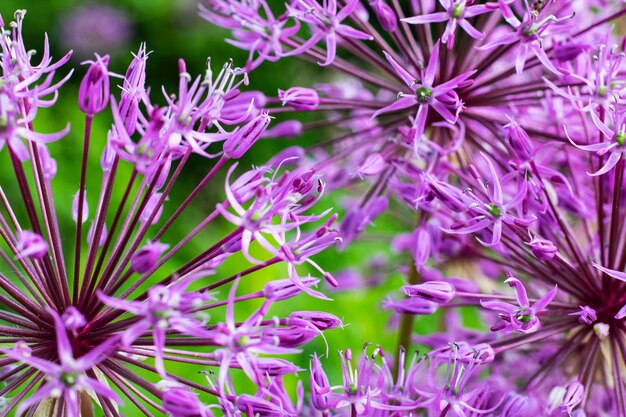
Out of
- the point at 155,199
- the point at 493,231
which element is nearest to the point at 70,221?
the point at 155,199

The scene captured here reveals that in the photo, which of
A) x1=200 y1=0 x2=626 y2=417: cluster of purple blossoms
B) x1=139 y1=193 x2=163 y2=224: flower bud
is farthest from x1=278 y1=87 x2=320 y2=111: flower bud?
x1=139 y1=193 x2=163 y2=224: flower bud

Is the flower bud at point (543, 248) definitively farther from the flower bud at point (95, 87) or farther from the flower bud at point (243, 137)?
the flower bud at point (95, 87)

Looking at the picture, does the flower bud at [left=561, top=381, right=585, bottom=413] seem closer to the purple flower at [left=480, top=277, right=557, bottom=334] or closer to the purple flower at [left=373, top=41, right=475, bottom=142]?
the purple flower at [left=480, top=277, right=557, bottom=334]

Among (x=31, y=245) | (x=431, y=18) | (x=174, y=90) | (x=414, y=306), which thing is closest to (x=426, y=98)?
(x=431, y=18)

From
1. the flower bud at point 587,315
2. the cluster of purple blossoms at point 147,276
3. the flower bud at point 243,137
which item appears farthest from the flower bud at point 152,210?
the flower bud at point 587,315

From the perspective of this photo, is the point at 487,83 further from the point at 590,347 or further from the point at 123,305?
the point at 123,305

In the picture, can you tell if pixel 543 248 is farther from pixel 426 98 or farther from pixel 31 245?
pixel 31 245
